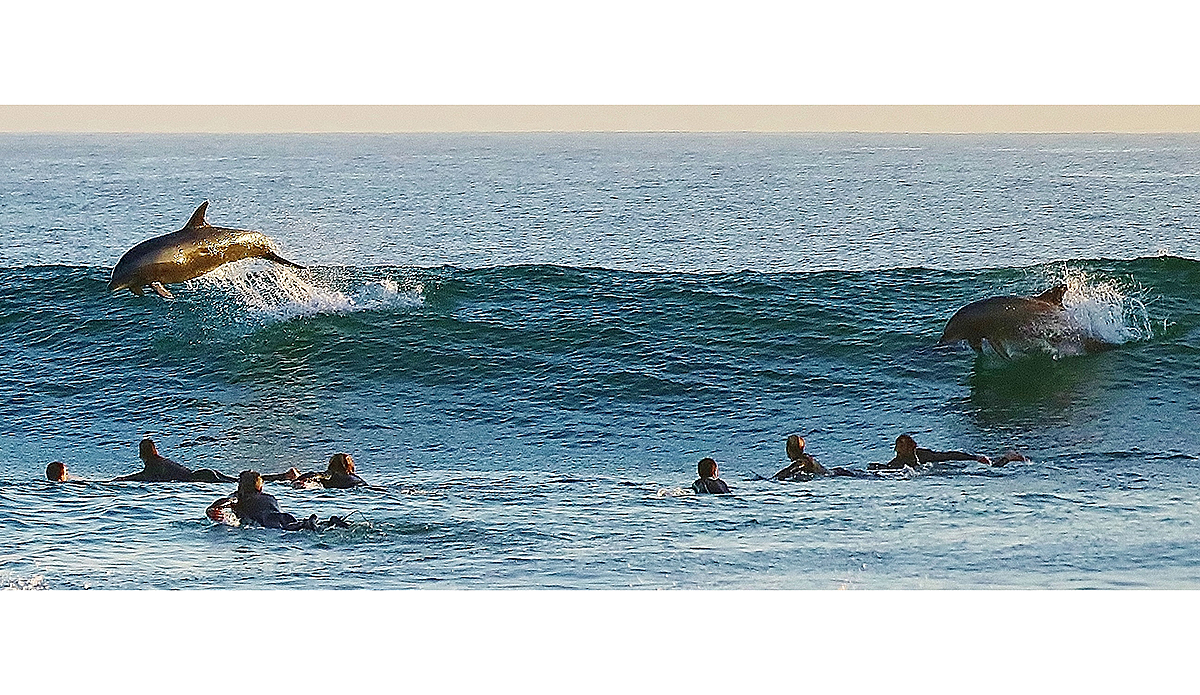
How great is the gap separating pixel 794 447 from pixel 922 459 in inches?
21.6

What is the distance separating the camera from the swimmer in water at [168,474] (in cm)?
596

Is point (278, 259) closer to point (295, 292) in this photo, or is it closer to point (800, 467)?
point (295, 292)

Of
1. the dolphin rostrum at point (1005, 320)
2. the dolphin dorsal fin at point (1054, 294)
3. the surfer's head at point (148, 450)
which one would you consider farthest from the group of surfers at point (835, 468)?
the surfer's head at point (148, 450)

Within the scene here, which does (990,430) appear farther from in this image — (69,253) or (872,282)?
(69,253)

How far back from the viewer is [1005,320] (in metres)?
6.43

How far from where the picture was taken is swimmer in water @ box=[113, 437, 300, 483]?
5.96 m

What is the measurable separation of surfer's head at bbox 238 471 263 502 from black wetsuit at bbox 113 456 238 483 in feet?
1.01

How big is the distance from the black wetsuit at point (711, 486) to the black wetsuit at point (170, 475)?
1.96m

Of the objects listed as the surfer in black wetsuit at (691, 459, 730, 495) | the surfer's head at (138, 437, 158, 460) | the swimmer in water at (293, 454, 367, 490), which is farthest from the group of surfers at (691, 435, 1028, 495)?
the surfer's head at (138, 437, 158, 460)

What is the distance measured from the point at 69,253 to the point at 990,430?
4222 mm

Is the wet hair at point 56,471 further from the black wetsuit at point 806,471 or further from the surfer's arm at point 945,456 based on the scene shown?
the surfer's arm at point 945,456

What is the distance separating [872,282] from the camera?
641 cm

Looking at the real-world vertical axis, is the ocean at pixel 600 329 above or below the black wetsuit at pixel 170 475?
above

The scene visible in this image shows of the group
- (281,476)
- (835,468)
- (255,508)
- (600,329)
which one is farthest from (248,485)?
(835,468)
